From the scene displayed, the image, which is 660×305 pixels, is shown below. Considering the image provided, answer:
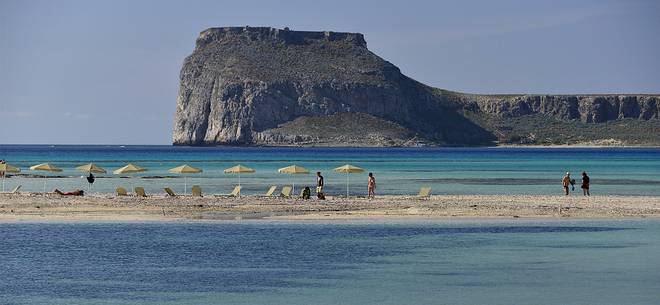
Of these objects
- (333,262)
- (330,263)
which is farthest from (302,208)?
(330,263)

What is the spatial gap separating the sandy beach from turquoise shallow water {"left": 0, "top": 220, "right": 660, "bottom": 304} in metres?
2.77

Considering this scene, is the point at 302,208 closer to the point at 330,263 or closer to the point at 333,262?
the point at 333,262

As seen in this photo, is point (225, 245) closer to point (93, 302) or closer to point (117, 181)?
point (93, 302)

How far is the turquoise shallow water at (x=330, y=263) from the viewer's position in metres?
21.8

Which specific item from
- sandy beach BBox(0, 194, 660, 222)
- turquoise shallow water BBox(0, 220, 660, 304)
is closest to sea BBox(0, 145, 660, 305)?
turquoise shallow water BBox(0, 220, 660, 304)

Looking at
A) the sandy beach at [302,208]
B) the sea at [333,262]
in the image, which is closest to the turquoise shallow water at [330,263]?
the sea at [333,262]

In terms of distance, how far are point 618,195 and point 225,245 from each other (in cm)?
2760

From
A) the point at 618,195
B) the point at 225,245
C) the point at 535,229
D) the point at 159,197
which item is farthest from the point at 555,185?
the point at 225,245

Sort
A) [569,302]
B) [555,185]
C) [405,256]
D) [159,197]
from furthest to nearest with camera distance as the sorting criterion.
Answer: [555,185], [159,197], [405,256], [569,302]

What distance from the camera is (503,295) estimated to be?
2170 cm

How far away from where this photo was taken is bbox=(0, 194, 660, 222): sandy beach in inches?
1535

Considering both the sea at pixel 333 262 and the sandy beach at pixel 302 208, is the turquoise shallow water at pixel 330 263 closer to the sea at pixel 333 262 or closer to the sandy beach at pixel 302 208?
the sea at pixel 333 262

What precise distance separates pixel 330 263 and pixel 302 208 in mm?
15652

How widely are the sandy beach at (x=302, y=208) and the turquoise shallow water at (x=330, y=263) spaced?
2.77 m
